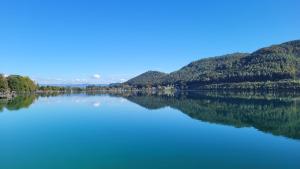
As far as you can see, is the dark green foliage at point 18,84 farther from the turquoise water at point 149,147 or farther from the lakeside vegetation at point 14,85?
the turquoise water at point 149,147

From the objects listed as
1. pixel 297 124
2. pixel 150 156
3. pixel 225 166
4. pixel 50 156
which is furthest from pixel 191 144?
pixel 297 124

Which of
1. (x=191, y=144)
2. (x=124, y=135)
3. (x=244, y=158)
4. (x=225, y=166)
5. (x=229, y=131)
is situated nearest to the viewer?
(x=225, y=166)

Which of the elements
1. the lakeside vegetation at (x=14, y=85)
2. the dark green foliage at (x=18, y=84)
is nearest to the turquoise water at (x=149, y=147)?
the lakeside vegetation at (x=14, y=85)

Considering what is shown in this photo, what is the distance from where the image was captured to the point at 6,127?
101 feet

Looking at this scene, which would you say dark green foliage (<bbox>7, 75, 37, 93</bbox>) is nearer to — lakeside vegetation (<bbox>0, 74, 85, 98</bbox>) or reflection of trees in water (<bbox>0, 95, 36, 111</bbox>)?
lakeside vegetation (<bbox>0, 74, 85, 98</bbox>)

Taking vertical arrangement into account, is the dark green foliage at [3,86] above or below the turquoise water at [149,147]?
above

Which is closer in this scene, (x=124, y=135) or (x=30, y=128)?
(x=124, y=135)

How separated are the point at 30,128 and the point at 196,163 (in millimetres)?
19292

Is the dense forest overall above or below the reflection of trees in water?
above

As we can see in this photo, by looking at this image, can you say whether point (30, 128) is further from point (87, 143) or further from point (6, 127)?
point (87, 143)

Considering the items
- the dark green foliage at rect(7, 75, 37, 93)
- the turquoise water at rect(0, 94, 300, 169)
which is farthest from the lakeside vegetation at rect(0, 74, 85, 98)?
the turquoise water at rect(0, 94, 300, 169)

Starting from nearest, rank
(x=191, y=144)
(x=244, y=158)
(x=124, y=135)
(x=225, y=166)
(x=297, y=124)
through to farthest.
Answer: (x=225, y=166)
(x=244, y=158)
(x=191, y=144)
(x=124, y=135)
(x=297, y=124)

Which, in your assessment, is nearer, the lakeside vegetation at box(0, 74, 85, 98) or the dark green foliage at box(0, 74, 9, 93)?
the dark green foliage at box(0, 74, 9, 93)

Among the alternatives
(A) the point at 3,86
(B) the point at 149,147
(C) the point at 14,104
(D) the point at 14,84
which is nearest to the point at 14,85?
(D) the point at 14,84
